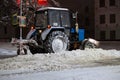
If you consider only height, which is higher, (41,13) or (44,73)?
(41,13)

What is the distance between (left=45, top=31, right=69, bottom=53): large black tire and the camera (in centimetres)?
1997

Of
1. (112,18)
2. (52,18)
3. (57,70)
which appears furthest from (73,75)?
(112,18)

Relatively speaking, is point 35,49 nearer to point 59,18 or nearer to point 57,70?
point 59,18

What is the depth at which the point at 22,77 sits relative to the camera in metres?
11.7

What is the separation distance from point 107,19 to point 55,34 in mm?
42803

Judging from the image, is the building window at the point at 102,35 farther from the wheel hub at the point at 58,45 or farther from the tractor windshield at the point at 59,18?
the wheel hub at the point at 58,45

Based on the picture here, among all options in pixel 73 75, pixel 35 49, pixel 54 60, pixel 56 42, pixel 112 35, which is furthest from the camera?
pixel 112 35

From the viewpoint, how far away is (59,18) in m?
21.2

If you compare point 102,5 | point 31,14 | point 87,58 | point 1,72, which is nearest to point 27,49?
Result: point 87,58

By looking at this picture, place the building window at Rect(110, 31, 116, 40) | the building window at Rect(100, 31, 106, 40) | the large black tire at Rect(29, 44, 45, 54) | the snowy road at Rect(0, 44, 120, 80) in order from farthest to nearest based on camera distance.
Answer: the building window at Rect(100, 31, 106, 40), the building window at Rect(110, 31, 116, 40), the large black tire at Rect(29, 44, 45, 54), the snowy road at Rect(0, 44, 120, 80)

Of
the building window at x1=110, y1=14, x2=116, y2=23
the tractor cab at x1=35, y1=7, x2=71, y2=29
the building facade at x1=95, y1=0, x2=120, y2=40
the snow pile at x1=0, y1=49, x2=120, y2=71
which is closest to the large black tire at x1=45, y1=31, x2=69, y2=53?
the tractor cab at x1=35, y1=7, x2=71, y2=29

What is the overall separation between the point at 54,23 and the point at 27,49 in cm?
232

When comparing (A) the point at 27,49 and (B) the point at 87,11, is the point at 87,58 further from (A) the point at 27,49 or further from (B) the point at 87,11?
(B) the point at 87,11

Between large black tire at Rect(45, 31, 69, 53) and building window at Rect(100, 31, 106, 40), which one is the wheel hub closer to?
large black tire at Rect(45, 31, 69, 53)
